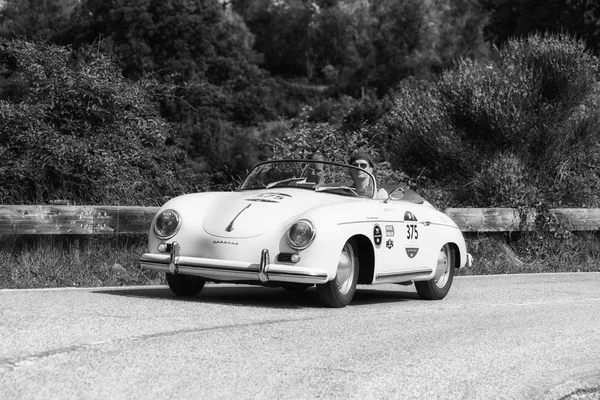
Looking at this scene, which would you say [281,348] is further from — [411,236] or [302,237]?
[411,236]

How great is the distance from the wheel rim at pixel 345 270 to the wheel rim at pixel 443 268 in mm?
1707

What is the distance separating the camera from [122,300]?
871cm

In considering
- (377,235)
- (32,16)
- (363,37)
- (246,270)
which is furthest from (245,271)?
(363,37)

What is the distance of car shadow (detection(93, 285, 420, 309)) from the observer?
9.16 m

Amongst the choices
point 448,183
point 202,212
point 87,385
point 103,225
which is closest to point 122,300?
point 202,212

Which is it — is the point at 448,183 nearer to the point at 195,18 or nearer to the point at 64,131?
the point at 64,131

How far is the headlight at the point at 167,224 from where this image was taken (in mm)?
9109

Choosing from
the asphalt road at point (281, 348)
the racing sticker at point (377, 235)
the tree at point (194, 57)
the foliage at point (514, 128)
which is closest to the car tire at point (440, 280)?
the asphalt road at point (281, 348)

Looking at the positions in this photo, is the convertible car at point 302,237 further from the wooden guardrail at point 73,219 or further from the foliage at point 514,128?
the foliage at point 514,128

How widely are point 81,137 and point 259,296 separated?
5.46 metres

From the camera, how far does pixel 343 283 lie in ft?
29.7

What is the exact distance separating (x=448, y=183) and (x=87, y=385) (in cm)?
1534

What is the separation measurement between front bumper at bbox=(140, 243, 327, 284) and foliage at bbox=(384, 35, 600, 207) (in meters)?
10.1

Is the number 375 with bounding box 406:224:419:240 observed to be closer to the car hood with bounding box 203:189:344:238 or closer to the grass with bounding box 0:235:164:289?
the car hood with bounding box 203:189:344:238
